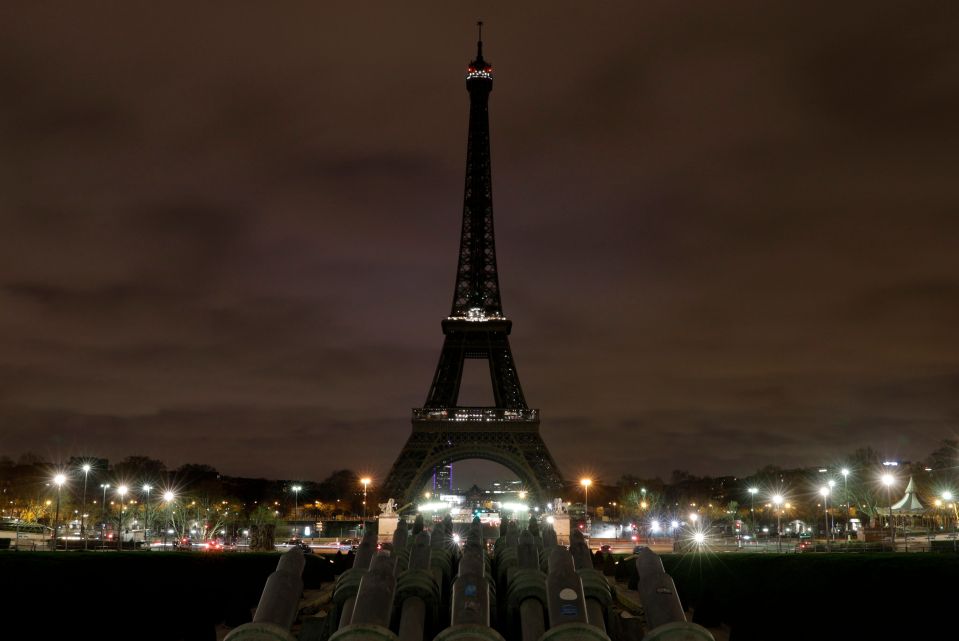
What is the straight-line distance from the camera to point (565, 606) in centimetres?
1288

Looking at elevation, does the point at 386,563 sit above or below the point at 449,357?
below

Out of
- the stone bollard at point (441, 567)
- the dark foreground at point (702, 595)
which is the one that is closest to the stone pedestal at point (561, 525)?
the dark foreground at point (702, 595)

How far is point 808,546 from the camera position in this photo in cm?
5206

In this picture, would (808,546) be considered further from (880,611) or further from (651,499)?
(651,499)

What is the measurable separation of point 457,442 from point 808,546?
159 ft

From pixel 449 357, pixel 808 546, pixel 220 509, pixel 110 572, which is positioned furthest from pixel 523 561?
pixel 220 509

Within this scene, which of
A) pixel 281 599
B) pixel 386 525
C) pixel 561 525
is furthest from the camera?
pixel 386 525

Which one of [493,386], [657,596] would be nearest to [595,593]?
[657,596]

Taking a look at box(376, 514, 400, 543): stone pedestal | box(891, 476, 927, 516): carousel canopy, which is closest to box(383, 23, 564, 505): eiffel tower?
box(376, 514, 400, 543): stone pedestal

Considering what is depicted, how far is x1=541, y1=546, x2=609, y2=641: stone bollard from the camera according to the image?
10789 mm

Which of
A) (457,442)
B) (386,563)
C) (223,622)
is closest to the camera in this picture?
(386,563)

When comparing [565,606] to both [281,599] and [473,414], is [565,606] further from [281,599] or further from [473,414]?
[473,414]

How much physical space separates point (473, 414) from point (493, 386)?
6480 mm

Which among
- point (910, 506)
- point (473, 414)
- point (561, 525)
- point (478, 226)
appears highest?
point (478, 226)
